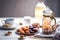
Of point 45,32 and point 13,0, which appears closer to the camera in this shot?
point 45,32

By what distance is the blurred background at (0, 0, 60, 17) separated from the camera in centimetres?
280

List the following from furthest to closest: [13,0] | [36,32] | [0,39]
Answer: [13,0], [36,32], [0,39]

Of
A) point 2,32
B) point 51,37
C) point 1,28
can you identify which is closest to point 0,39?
point 2,32

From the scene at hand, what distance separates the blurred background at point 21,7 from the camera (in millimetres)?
2799

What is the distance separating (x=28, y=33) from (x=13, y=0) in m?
1.36

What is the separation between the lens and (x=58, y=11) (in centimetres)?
284

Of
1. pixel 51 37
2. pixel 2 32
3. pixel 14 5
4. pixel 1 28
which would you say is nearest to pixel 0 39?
pixel 2 32

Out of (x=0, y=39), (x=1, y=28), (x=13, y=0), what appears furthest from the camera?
(x=13, y=0)

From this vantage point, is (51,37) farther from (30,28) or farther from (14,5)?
(14,5)

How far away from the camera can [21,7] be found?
2830 mm

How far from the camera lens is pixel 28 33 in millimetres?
1523

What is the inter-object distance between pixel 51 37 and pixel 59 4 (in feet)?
4.66

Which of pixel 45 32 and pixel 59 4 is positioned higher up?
pixel 59 4

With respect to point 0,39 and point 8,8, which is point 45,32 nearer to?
point 0,39
